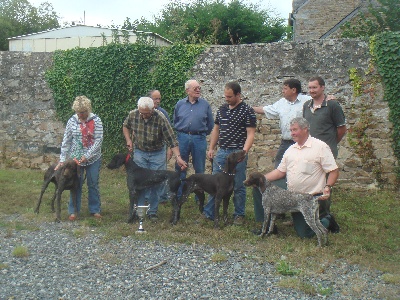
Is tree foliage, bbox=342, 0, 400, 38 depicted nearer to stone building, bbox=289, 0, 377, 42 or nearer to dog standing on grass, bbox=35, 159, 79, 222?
stone building, bbox=289, 0, 377, 42

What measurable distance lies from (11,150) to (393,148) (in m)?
8.13

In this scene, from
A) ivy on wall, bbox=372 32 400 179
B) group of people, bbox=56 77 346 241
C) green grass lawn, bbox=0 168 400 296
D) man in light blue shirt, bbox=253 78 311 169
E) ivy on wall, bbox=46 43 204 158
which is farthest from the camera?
ivy on wall, bbox=46 43 204 158

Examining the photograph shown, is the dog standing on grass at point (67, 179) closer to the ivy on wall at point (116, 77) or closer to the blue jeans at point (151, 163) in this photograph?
the blue jeans at point (151, 163)

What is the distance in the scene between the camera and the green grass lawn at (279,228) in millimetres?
5762

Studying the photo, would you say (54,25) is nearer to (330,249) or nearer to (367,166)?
(367,166)

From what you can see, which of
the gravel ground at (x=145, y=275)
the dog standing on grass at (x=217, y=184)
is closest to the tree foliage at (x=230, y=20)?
the dog standing on grass at (x=217, y=184)

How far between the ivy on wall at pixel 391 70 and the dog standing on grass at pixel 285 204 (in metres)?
3.82

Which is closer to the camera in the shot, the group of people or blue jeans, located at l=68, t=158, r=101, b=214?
the group of people

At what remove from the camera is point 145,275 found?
5.05 metres

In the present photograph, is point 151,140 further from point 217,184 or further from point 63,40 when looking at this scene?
point 63,40

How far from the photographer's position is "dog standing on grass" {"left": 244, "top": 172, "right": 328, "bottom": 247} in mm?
6214

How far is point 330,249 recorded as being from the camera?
6.00m

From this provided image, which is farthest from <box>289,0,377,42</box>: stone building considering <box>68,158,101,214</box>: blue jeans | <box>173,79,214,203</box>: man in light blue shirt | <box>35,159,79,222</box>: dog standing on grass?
<box>35,159,79,222</box>: dog standing on grass

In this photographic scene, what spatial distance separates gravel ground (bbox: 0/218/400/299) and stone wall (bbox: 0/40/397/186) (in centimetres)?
445
